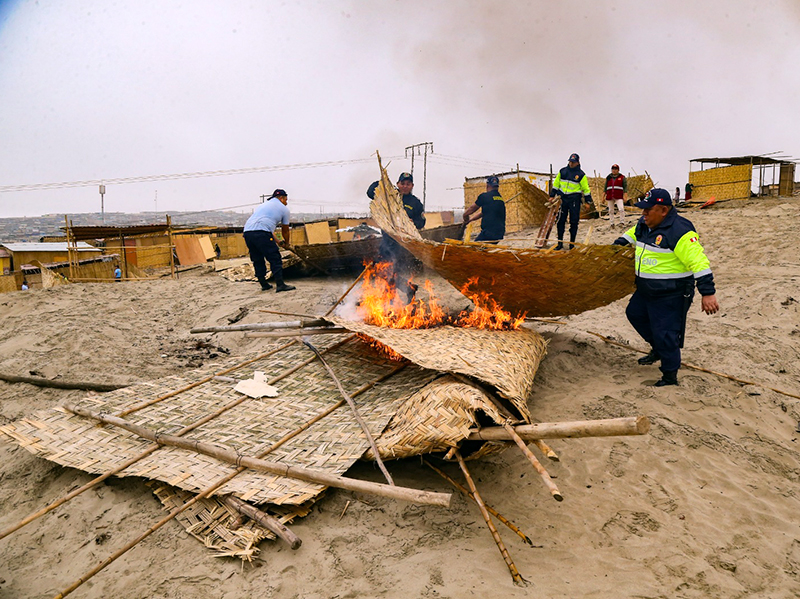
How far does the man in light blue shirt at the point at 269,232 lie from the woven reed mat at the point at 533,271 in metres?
2.90

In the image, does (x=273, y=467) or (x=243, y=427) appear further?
(x=243, y=427)

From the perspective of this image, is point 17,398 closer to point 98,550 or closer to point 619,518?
point 98,550

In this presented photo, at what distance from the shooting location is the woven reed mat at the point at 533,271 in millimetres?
4000

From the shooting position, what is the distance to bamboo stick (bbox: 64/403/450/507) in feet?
6.94

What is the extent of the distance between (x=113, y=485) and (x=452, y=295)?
5229 mm

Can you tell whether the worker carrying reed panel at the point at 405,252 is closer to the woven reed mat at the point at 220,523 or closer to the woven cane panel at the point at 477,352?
the woven cane panel at the point at 477,352

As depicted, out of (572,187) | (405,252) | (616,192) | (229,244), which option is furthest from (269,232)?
(229,244)

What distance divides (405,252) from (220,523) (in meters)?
4.86

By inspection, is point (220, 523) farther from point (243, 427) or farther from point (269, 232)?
point (269, 232)

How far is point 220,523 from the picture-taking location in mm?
2463

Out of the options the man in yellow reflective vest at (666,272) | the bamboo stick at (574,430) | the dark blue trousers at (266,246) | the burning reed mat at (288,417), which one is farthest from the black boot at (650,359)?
the dark blue trousers at (266,246)

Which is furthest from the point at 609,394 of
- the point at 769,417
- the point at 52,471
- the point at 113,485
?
the point at 52,471

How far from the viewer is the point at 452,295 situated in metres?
7.22

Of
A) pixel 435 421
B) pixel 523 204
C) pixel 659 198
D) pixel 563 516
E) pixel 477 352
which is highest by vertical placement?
pixel 523 204
